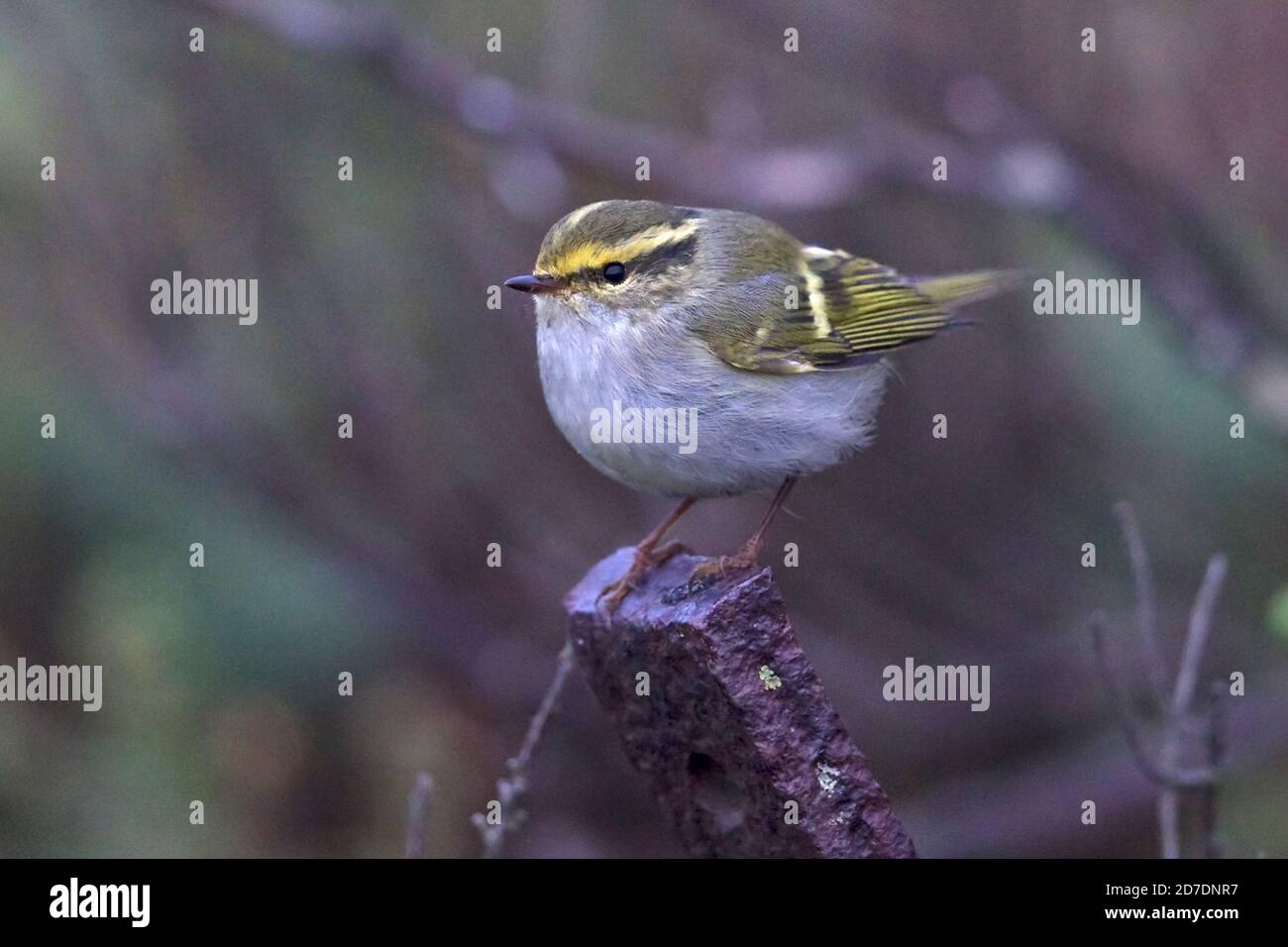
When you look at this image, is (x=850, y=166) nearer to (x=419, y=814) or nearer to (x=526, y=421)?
(x=526, y=421)

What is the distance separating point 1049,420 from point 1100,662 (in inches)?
149

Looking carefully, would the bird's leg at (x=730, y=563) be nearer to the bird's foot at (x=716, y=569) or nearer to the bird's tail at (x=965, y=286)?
the bird's foot at (x=716, y=569)

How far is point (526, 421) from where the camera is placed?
23.9 feet

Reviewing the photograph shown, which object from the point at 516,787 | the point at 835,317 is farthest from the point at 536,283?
the point at 516,787

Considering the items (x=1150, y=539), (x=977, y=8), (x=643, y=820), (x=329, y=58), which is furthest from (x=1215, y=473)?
(x=329, y=58)

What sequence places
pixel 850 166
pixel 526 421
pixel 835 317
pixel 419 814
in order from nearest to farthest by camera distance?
pixel 419 814 < pixel 835 317 < pixel 850 166 < pixel 526 421

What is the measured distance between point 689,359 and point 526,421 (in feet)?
10.5

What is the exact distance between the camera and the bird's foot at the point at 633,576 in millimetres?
3625

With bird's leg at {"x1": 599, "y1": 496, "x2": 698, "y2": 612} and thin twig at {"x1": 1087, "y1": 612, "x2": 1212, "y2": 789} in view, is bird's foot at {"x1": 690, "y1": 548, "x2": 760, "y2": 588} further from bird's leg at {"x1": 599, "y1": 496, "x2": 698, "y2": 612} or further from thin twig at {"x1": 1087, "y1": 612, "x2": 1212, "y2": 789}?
thin twig at {"x1": 1087, "y1": 612, "x2": 1212, "y2": 789}

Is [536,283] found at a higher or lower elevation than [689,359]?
higher

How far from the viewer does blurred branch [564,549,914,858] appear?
300 cm

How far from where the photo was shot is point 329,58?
21.2 feet

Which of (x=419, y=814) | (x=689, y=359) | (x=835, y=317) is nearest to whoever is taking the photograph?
(x=419, y=814)
